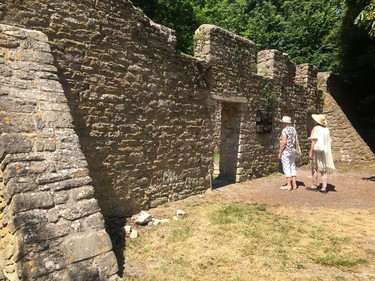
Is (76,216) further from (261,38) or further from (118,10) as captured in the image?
(261,38)

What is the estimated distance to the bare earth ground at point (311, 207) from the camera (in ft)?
11.6

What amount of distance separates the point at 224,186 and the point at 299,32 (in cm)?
1193

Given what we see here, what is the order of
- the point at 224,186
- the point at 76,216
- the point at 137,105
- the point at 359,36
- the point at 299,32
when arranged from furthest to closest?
the point at 299,32
the point at 359,36
the point at 224,186
the point at 137,105
the point at 76,216

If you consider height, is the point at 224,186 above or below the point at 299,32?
below

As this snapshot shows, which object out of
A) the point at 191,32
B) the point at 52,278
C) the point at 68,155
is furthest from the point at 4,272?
the point at 191,32

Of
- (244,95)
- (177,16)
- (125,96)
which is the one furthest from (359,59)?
(125,96)

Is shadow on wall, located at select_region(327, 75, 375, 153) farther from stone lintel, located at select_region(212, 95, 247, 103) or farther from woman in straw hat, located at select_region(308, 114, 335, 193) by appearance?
woman in straw hat, located at select_region(308, 114, 335, 193)

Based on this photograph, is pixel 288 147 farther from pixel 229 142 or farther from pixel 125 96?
pixel 125 96

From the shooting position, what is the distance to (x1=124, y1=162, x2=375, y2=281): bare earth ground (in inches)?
139

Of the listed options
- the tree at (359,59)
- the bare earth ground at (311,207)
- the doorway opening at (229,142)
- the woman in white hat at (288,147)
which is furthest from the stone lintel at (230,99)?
the tree at (359,59)

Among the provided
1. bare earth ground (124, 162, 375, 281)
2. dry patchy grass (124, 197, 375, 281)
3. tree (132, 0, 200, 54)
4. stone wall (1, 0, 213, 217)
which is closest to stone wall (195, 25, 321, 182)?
bare earth ground (124, 162, 375, 281)

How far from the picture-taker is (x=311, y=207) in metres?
5.99

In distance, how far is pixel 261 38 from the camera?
1758 cm

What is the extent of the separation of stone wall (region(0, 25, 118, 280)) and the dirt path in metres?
4.05
